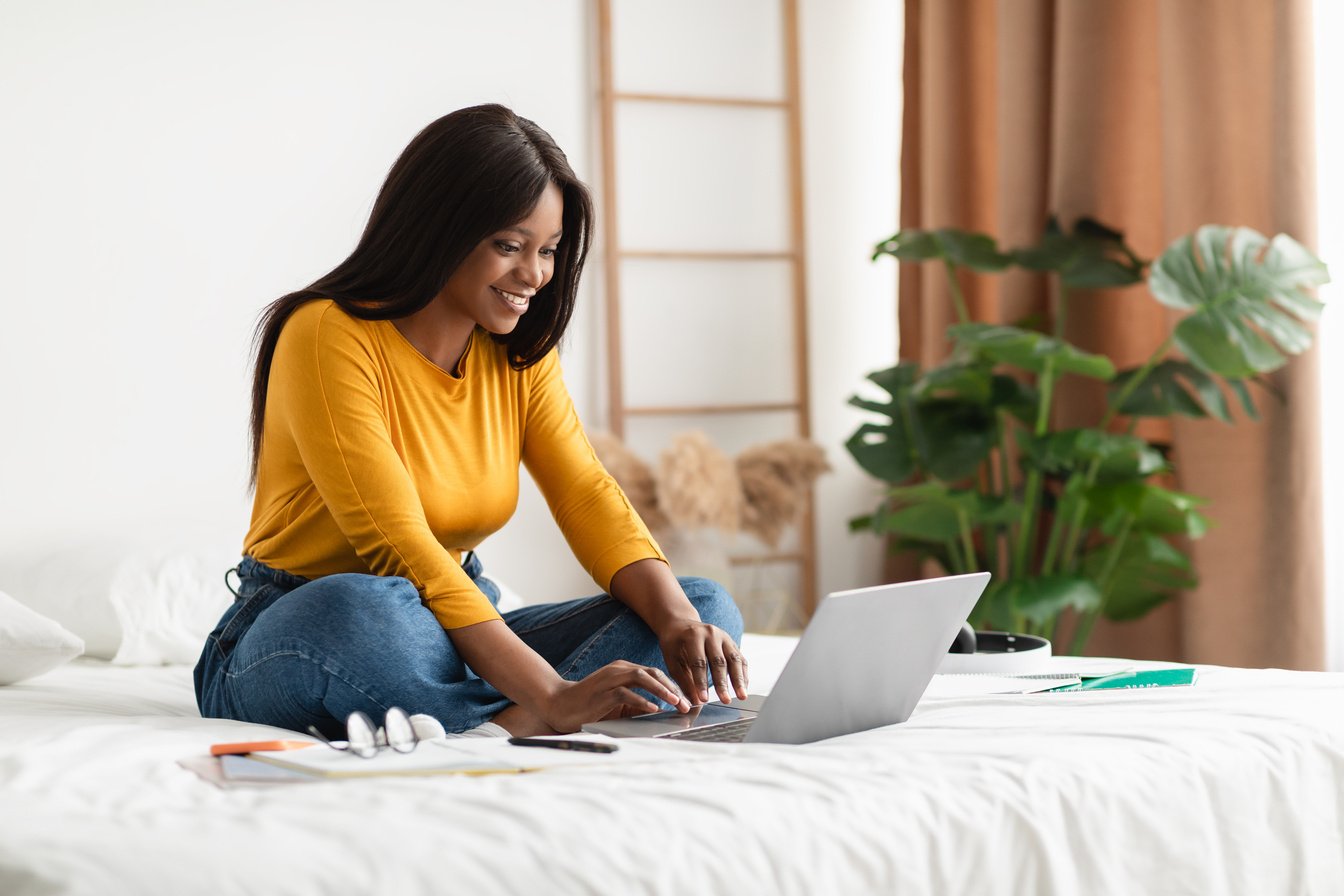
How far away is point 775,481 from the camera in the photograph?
3352 mm

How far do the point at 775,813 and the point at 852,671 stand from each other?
28 cm

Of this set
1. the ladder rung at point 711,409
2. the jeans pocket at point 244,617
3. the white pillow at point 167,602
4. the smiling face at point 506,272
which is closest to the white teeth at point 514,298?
the smiling face at point 506,272

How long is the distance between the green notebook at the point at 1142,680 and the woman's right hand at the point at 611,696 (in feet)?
1.63

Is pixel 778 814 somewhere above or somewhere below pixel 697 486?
below

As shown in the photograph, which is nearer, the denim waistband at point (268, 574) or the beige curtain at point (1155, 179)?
the denim waistband at point (268, 574)

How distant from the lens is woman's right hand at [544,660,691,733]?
141 centimetres

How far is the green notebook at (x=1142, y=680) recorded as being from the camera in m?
1.63

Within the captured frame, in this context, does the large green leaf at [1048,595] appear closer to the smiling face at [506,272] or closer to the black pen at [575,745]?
the smiling face at [506,272]

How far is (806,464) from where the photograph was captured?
3.39 m

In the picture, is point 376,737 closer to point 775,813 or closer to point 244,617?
point 775,813

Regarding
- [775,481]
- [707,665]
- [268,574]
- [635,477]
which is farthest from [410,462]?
[775,481]

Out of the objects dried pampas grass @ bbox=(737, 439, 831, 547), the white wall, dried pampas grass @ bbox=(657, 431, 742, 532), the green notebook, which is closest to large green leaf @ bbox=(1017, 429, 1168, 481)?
dried pampas grass @ bbox=(737, 439, 831, 547)

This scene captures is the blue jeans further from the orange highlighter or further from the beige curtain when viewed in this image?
the beige curtain

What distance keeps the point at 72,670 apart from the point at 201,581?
0.95ft
